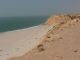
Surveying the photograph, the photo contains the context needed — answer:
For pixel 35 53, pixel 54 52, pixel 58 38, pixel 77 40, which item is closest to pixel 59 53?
pixel 54 52

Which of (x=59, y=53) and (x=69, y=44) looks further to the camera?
(x=69, y=44)

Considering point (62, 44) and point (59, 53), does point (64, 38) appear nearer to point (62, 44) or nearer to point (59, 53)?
point (62, 44)

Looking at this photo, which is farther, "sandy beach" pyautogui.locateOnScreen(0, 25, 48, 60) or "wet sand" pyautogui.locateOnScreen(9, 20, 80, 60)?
"sandy beach" pyautogui.locateOnScreen(0, 25, 48, 60)

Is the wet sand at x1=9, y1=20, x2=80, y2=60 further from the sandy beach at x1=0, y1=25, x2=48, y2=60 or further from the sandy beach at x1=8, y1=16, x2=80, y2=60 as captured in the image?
the sandy beach at x1=0, y1=25, x2=48, y2=60

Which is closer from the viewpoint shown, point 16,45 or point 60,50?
point 60,50

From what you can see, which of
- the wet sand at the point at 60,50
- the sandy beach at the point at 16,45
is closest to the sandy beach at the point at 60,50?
the wet sand at the point at 60,50

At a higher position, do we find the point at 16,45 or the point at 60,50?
the point at 60,50

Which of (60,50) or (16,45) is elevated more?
(60,50)

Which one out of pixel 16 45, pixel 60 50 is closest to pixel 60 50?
pixel 60 50

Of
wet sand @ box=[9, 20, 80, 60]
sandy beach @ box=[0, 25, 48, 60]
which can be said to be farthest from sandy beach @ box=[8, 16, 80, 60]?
sandy beach @ box=[0, 25, 48, 60]

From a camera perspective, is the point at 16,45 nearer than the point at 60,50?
No

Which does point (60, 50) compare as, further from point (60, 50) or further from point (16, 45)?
point (16, 45)
